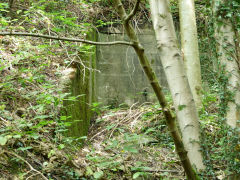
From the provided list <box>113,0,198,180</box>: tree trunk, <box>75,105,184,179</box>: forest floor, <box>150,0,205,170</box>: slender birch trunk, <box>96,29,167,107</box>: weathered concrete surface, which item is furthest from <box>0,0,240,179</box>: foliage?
<box>96,29,167,107</box>: weathered concrete surface

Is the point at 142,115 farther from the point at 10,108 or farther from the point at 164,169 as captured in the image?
the point at 10,108

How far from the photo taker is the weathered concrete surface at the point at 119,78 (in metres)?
7.32

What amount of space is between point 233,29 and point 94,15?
5.44 metres

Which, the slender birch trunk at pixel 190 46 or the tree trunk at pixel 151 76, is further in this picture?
the slender birch trunk at pixel 190 46

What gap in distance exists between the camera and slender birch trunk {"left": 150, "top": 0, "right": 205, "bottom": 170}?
111 inches

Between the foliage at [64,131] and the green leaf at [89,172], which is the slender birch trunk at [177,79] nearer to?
the foliage at [64,131]

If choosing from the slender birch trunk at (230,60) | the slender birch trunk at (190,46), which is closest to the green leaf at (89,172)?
the slender birch trunk at (230,60)

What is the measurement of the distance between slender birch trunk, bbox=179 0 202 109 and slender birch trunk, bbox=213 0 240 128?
2292mm

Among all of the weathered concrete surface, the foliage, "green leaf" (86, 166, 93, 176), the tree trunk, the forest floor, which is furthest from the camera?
the weathered concrete surface

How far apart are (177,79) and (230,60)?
2.04 feet

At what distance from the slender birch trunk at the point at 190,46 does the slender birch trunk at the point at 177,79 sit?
7.68 ft

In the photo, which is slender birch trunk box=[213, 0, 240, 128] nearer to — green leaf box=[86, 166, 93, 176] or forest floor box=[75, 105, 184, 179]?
Result: forest floor box=[75, 105, 184, 179]

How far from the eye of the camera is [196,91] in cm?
506

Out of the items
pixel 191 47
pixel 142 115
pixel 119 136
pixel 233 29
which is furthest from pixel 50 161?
pixel 191 47
